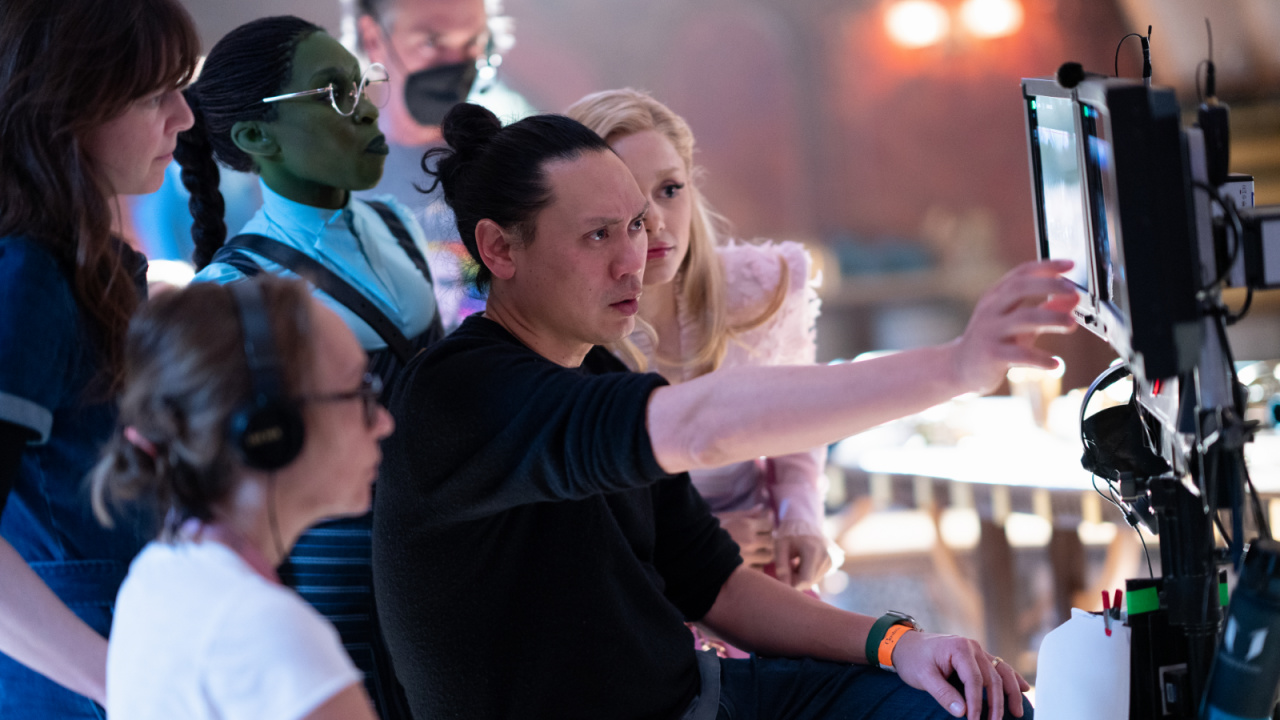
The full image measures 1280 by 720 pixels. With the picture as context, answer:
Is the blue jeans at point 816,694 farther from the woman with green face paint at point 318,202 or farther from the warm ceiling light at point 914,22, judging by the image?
the warm ceiling light at point 914,22

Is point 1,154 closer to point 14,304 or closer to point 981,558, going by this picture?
point 14,304

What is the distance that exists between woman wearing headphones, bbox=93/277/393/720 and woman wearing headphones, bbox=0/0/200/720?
29 centimetres

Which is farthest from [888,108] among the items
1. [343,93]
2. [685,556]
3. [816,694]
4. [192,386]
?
[192,386]

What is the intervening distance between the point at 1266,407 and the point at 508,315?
7.23 ft

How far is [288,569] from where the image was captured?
1.56m

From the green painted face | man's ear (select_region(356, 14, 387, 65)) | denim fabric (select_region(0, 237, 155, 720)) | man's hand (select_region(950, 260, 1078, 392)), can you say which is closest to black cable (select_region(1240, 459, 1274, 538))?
man's hand (select_region(950, 260, 1078, 392))

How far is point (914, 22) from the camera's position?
5.75 m

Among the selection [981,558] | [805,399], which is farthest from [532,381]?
[981,558]

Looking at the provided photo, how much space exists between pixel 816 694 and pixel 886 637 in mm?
113

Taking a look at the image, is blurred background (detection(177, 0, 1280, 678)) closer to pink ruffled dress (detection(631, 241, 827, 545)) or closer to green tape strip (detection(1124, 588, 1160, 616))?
pink ruffled dress (detection(631, 241, 827, 545))

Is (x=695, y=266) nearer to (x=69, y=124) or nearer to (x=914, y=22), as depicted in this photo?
(x=69, y=124)

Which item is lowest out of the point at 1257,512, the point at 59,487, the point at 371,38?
the point at 1257,512

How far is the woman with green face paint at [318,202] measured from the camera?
5.08 feet

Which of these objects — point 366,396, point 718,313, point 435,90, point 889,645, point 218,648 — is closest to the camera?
point 218,648
